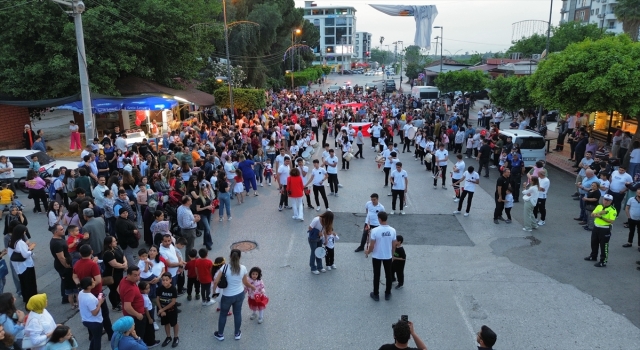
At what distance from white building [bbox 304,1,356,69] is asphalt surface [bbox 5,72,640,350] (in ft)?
507

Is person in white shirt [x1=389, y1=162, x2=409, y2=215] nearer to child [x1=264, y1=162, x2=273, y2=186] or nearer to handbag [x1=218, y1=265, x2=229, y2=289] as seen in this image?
child [x1=264, y1=162, x2=273, y2=186]

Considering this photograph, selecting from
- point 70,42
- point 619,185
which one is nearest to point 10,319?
point 619,185

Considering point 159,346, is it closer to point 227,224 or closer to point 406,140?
point 227,224

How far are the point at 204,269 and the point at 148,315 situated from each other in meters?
1.21

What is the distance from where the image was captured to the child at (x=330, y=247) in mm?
8773

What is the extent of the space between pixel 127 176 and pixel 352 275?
224 inches

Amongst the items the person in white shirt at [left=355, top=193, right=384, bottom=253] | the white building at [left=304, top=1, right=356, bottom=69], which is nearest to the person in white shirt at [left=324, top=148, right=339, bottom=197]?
the person in white shirt at [left=355, top=193, right=384, bottom=253]

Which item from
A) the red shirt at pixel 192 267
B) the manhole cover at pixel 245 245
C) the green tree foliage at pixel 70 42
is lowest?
the manhole cover at pixel 245 245

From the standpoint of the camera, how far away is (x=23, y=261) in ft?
24.3

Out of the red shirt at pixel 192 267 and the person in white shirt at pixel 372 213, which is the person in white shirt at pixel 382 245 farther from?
the red shirt at pixel 192 267

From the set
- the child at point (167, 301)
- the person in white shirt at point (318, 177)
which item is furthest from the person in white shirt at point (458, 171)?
the child at point (167, 301)

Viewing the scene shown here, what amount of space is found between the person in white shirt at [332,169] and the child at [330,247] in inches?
199

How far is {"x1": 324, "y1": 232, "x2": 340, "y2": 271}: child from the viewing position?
8.77 meters

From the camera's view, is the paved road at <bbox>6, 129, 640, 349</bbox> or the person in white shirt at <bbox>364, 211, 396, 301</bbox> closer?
the paved road at <bbox>6, 129, 640, 349</bbox>
